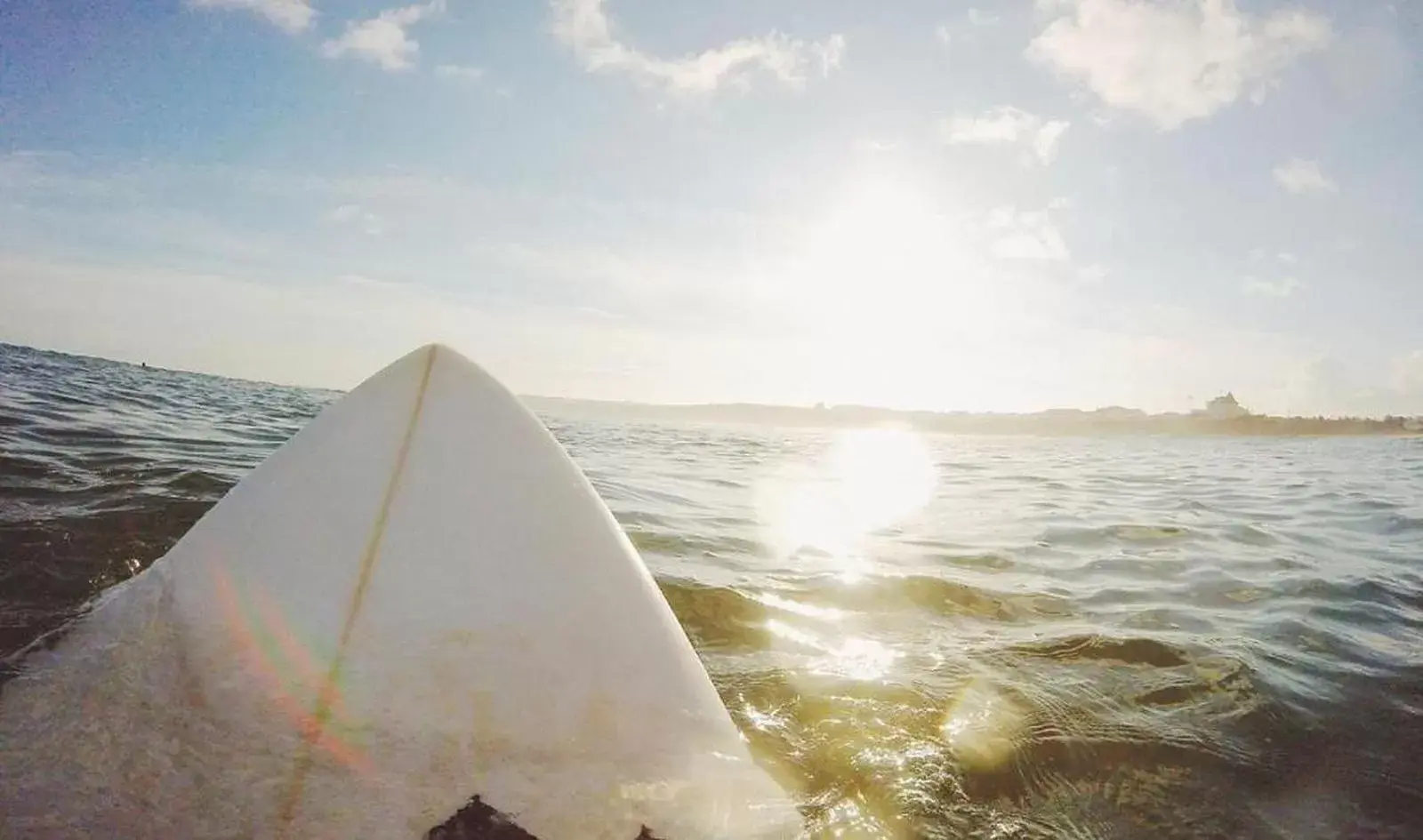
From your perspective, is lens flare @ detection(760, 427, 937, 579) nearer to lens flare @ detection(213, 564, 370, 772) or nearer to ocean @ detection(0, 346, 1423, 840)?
ocean @ detection(0, 346, 1423, 840)

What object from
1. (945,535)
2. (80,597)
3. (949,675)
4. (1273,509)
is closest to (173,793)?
(80,597)

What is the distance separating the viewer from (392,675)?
1799mm

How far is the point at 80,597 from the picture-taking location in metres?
3.52

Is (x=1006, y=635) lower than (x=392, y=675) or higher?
lower

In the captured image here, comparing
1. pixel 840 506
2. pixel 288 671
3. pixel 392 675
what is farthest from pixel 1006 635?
pixel 840 506

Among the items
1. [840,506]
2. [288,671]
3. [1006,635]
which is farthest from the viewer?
[840,506]

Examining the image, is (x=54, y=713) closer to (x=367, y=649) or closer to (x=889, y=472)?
(x=367, y=649)

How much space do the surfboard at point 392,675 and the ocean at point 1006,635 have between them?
784 mm

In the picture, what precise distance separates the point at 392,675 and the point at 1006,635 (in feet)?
Answer: 12.0

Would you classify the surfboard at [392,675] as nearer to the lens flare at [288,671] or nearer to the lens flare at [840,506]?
the lens flare at [288,671]

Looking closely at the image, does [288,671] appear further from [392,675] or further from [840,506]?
[840,506]

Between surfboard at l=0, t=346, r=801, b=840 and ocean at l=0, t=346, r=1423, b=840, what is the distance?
2.57 feet

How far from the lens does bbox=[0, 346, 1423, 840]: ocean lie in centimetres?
259

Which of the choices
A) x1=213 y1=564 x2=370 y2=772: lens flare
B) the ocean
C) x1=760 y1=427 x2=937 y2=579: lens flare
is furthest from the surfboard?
x1=760 y1=427 x2=937 y2=579: lens flare
